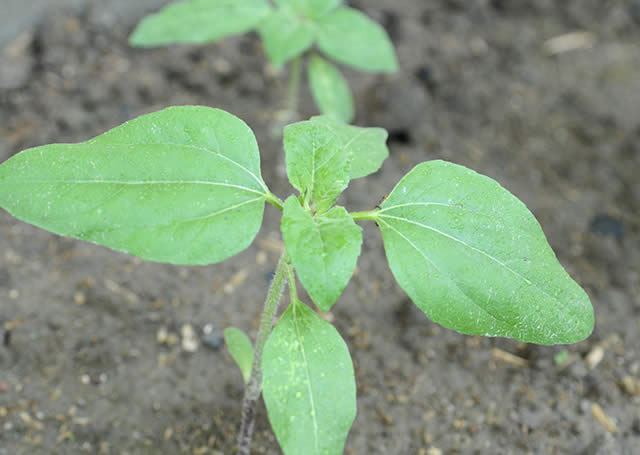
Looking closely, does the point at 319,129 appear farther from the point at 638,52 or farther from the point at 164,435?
the point at 638,52

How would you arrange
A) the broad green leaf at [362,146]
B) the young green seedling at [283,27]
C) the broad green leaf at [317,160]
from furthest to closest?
1. the young green seedling at [283,27]
2. the broad green leaf at [362,146]
3. the broad green leaf at [317,160]

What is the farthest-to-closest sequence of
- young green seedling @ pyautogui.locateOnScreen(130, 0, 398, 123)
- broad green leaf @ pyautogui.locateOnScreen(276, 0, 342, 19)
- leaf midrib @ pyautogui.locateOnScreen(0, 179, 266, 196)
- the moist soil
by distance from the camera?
broad green leaf @ pyautogui.locateOnScreen(276, 0, 342, 19) → young green seedling @ pyautogui.locateOnScreen(130, 0, 398, 123) → the moist soil → leaf midrib @ pyautogui.locateOnScreen(0, 179, 266, 196)

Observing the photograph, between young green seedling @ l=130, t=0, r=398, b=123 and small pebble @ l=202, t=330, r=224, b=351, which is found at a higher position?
young green seedling @ l=130, t=0, r=398, b=123

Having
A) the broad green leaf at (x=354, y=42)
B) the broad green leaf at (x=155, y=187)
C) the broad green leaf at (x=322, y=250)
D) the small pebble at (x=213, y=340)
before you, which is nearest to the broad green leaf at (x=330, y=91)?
the broad green leaf at (x=354, y=42)

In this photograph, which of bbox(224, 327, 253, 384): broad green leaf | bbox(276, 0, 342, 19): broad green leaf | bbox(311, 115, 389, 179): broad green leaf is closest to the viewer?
A: bbox(311, 115, 389, 179): broad green leaf

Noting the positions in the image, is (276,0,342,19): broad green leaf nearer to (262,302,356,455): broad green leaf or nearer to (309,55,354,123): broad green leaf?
(309,55,354,123): broad green leaf

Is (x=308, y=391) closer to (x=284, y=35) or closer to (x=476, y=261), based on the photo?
(x=476, y=261)

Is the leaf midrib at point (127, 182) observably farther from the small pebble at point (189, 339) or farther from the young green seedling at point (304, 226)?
the small pebble at point (189, 339)

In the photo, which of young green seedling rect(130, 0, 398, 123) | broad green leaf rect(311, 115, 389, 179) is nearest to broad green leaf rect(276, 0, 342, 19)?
young green seedling rect(130, 0, 398, 123)
